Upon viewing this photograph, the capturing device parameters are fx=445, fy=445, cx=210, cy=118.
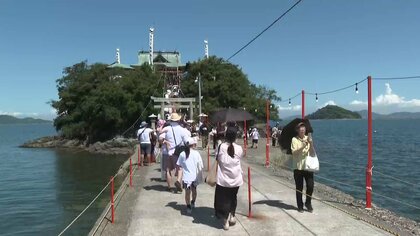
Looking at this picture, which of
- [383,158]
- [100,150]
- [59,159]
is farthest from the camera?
[100,150]

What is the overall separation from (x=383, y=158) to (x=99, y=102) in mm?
35290

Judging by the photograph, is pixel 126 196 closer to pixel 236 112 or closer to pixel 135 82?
pixel 236 112

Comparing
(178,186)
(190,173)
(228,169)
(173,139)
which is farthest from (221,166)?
(178,186)

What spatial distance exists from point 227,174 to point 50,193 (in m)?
22.3

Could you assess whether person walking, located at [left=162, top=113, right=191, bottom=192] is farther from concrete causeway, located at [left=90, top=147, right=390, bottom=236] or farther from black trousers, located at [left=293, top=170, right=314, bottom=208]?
black trousers, located at [left=293, top=170, right=314, bottom=208]

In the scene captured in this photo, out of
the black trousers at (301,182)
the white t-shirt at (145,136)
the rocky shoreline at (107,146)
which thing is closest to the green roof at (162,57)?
the rocky shoreline at (107,146)

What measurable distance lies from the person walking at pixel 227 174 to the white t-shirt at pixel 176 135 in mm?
2627

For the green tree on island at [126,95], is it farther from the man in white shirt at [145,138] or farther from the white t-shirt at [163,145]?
the white t-shirt at [163,145]

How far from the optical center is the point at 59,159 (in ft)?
165

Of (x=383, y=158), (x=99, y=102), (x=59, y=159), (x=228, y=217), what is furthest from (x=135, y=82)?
(x=228, y=217)

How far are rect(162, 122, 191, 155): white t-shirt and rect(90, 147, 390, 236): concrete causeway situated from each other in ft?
4.28

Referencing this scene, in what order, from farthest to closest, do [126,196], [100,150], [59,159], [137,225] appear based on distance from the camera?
1. [100,150]
2. [59,159]
3. [126,196]
4. [137,225]

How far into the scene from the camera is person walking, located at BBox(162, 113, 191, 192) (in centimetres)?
1092

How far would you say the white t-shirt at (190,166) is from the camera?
372 inches
